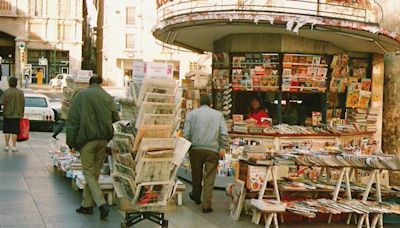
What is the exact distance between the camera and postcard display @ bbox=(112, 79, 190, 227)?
26.0 feet

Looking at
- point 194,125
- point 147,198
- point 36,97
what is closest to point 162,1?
point 194,125

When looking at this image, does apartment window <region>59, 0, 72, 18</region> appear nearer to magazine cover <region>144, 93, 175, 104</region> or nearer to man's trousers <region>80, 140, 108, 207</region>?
man's trousers <region>80, 140, 108, 207</region>

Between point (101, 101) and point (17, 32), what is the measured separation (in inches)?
2139

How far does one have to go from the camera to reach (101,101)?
Result: 28.6 ft

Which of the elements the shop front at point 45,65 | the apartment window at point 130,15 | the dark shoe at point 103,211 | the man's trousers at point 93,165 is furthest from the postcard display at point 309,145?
the shop front at point 45,65

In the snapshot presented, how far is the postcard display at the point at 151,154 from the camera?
7.93m

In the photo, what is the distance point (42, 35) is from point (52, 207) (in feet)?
177

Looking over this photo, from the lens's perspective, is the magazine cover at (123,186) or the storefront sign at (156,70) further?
the storefront sign at (156,70)

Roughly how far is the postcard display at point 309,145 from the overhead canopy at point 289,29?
51cm

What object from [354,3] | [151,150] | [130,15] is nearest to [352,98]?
[354,3]

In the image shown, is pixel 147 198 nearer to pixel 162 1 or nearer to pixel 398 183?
pixel 162 1

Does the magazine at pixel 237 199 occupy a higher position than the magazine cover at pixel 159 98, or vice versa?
the magazine cover at pixel 159 98

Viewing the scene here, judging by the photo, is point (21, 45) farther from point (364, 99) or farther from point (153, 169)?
point (153, 169)

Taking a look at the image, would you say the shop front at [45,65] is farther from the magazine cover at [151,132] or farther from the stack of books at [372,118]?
the magazine cover at [151,132]
